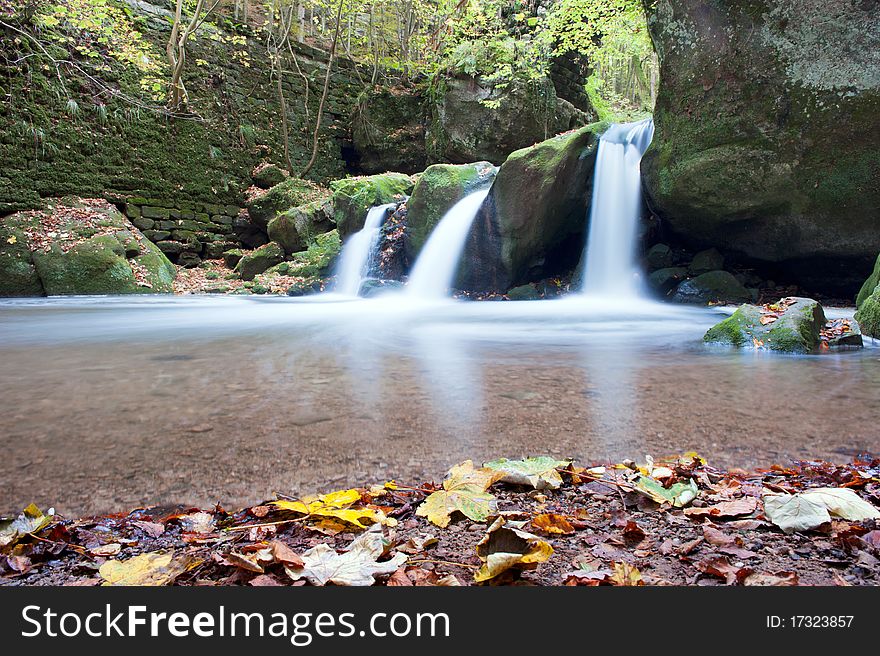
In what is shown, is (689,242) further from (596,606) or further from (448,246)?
(596,606)

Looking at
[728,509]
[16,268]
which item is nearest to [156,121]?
[16,268]

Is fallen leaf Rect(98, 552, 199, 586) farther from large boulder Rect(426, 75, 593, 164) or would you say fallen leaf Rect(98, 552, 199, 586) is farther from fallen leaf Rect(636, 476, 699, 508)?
large boulder Rect(426, 75, 593, 164)

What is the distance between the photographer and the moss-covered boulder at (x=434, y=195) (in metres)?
10.2

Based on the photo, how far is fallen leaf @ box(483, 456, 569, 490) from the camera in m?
1.41

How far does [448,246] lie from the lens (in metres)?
9.81

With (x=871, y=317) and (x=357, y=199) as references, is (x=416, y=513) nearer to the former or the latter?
(x=871, y=317)

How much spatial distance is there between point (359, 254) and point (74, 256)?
579 cm

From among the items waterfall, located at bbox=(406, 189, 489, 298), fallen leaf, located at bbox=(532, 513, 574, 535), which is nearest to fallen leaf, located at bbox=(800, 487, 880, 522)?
fallen leaf, located at bbox=(532, 513, 574, 535)

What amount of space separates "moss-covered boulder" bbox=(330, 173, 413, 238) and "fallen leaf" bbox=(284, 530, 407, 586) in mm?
11171

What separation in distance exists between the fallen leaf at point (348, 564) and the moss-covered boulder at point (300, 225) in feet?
40.0

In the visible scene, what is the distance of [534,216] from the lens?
859 centimetres

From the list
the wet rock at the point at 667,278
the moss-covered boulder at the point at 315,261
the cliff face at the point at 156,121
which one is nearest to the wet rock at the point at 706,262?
the wet rock at the point at 667,278

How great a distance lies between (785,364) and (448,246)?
6975 mm

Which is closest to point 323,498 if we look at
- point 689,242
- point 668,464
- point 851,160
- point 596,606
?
point 596,606
